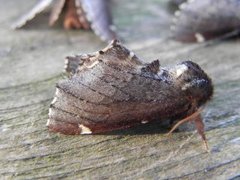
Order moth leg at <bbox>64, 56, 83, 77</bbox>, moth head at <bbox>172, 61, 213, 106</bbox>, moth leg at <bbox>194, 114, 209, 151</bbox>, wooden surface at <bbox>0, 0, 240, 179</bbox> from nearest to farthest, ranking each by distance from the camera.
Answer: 1. wooden surface at <bbox>0, 0, 240, 179</bbox>
2. moth leg at <bbox>194, 114, 209, 151</bbox>
3. moth head at <bbox>172, 61, 213, 106</bbox>
4. moth leg at <bbox>64, 56, 83, 77</bbox>

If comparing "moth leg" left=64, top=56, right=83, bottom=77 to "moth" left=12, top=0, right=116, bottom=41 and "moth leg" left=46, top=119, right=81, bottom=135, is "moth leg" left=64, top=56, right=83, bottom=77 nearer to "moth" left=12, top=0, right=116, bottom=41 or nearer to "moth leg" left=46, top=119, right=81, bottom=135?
"moth leg" left=46, top=119, right=81, bottom=135

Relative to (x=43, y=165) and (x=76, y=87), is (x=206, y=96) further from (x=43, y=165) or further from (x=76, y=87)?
(x=43, y=165)

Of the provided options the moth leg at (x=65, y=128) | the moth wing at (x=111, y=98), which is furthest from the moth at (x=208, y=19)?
the moth leg at (x=65, y=128)

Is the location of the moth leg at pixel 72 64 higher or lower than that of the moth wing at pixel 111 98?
higher

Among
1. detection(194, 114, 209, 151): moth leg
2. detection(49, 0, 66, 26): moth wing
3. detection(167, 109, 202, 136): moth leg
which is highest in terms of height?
detection(49, 0, 66, 26): moth wing

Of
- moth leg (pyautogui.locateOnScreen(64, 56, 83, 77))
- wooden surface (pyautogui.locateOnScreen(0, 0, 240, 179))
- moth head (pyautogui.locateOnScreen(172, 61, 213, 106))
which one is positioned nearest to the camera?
wooden surface (pyautogui.locateOnScreen(0, 0, 240, 179))

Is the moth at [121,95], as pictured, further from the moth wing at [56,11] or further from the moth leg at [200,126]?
the moth wing at [56,11]

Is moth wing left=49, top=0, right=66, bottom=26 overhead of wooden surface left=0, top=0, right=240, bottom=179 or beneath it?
overhead

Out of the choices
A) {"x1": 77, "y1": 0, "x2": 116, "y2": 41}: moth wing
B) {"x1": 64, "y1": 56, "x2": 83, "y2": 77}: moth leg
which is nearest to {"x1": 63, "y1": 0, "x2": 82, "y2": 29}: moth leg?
{"x1": 77, "y1": 0, "x2": 116, "y2": 41}: moth wing
